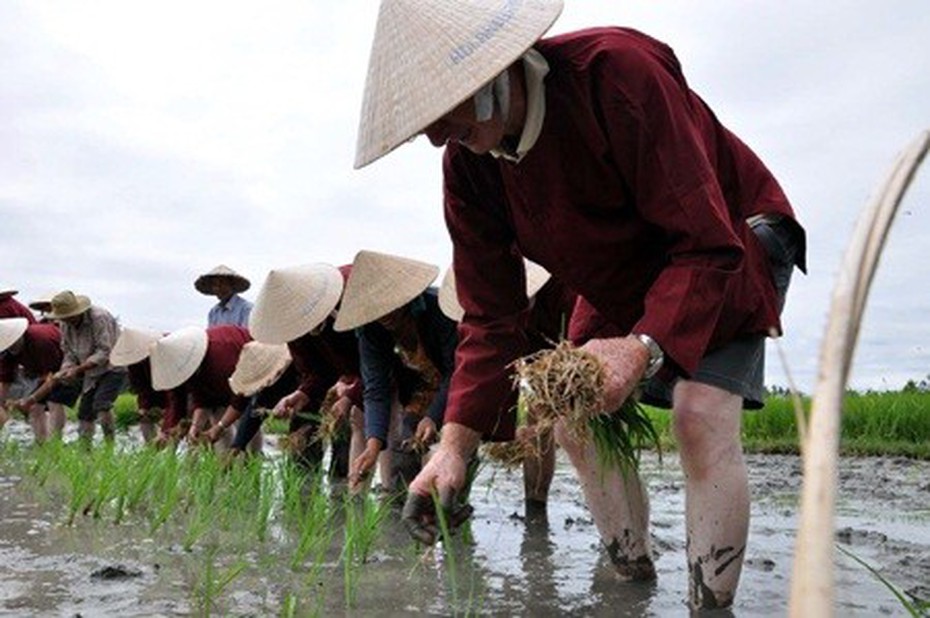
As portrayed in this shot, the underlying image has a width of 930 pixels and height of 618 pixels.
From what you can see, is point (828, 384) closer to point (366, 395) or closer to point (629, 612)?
point (629, 612)

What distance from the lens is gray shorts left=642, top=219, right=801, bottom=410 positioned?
212 centimetres

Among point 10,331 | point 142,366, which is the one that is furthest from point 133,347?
point 10,331

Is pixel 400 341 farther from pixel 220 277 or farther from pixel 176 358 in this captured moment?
pixel 220 277

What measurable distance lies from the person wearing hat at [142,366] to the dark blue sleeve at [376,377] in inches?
131

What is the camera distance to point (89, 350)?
8.86m

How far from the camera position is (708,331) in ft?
5.88

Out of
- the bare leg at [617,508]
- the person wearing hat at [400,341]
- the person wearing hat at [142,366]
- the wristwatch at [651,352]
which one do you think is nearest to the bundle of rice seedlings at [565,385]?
the wristwatch at [651,352]

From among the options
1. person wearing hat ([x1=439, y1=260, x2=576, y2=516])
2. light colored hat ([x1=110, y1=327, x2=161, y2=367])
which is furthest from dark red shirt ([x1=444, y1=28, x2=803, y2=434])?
light colored hat ([x1=110, y1=327, x2=161, y2=367])

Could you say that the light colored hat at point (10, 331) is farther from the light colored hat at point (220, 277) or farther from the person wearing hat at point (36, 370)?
the light colored hat at point (220, 277)

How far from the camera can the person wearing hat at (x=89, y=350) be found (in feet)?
28.5

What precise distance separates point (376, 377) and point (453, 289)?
51 cm

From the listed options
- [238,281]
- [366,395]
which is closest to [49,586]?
[366,395]

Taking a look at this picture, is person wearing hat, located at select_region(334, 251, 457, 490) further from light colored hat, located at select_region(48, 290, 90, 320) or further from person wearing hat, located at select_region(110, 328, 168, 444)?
light colored hat, located at select_region(48, 290, 90, 320)

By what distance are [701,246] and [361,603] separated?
1331mm
